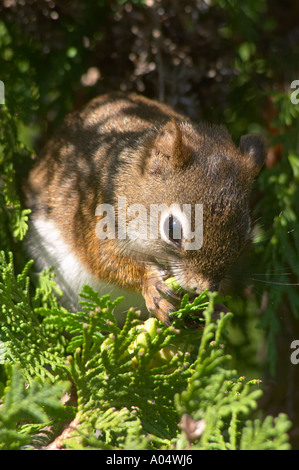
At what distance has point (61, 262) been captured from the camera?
86.7 inches

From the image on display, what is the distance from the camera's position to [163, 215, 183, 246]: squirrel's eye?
5.42 ft

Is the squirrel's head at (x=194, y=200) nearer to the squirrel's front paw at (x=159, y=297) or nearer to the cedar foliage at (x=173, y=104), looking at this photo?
the squirrel's front paw at (x=159, y=297)

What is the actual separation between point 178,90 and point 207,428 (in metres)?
1.86

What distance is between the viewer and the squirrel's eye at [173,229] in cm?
165

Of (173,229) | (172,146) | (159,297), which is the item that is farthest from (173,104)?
(159,297)

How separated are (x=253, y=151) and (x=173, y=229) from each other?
547mm

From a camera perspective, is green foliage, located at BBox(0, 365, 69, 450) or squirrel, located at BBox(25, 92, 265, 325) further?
squirrel, located at BBox(25, 92, 265, 325)

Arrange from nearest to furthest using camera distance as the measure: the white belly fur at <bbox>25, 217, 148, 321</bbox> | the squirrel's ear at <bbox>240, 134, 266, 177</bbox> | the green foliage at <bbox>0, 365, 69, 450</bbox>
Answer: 1. the green foliage at <bbox>0, 365, 69, 450</bbox>
2. the squirrel's ear at <bbox>240, 134, 266, 177</bbox>
3. the white belly fur at <bbox>25, 217, 148, 321</bbox>

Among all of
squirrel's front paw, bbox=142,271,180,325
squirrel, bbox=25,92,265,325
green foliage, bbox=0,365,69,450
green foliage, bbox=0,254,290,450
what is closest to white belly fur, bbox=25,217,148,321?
squirrel, bbox=25,92,265,325

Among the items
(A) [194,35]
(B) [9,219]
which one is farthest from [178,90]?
(B) [9,219]

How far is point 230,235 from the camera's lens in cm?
166

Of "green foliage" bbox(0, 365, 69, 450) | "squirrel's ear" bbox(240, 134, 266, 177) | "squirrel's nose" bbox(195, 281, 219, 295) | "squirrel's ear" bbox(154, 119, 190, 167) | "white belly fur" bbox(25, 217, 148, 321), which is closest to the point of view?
"green foliage" bbox(0, 365, 69, 450)

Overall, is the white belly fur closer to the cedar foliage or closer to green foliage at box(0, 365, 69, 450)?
the cedar foliage
